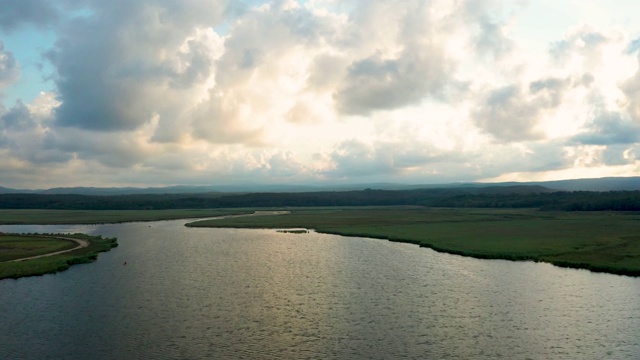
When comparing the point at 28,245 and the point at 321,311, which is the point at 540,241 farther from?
the point at 28,245

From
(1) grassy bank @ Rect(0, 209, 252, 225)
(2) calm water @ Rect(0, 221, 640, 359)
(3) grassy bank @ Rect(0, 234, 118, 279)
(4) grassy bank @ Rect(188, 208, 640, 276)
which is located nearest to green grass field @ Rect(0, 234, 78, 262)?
(3) grassy bank @ Rect(0, 234, 118, 279)

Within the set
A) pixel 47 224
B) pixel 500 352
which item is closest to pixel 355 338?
pixel 500 352

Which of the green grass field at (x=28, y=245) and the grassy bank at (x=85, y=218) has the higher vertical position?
the grassy bank at (x=85, y=218)

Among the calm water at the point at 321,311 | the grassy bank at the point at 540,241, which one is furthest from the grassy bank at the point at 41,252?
the grassy bank at the point at 540,241

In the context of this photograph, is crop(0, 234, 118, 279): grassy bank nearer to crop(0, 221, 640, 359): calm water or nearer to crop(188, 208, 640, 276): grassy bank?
crop(0, 221, 640, 359): calm water

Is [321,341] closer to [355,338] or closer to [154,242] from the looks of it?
[355,338]

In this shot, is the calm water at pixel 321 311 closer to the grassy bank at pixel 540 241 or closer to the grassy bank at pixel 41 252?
the grassy bank at pixel 41 252

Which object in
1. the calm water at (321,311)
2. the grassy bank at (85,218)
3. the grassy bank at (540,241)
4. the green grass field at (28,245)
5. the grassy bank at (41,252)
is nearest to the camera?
the calm water at (321,311)

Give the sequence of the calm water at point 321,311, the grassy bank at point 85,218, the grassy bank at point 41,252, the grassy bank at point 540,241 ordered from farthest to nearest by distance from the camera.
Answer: the grassy bank at point 85,218 < the grassy bank at point 540,241 < the grassy bank at point 41,252 < the calm water at point 321,311

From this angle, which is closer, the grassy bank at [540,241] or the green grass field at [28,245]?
the grassy bank at [540,241]
